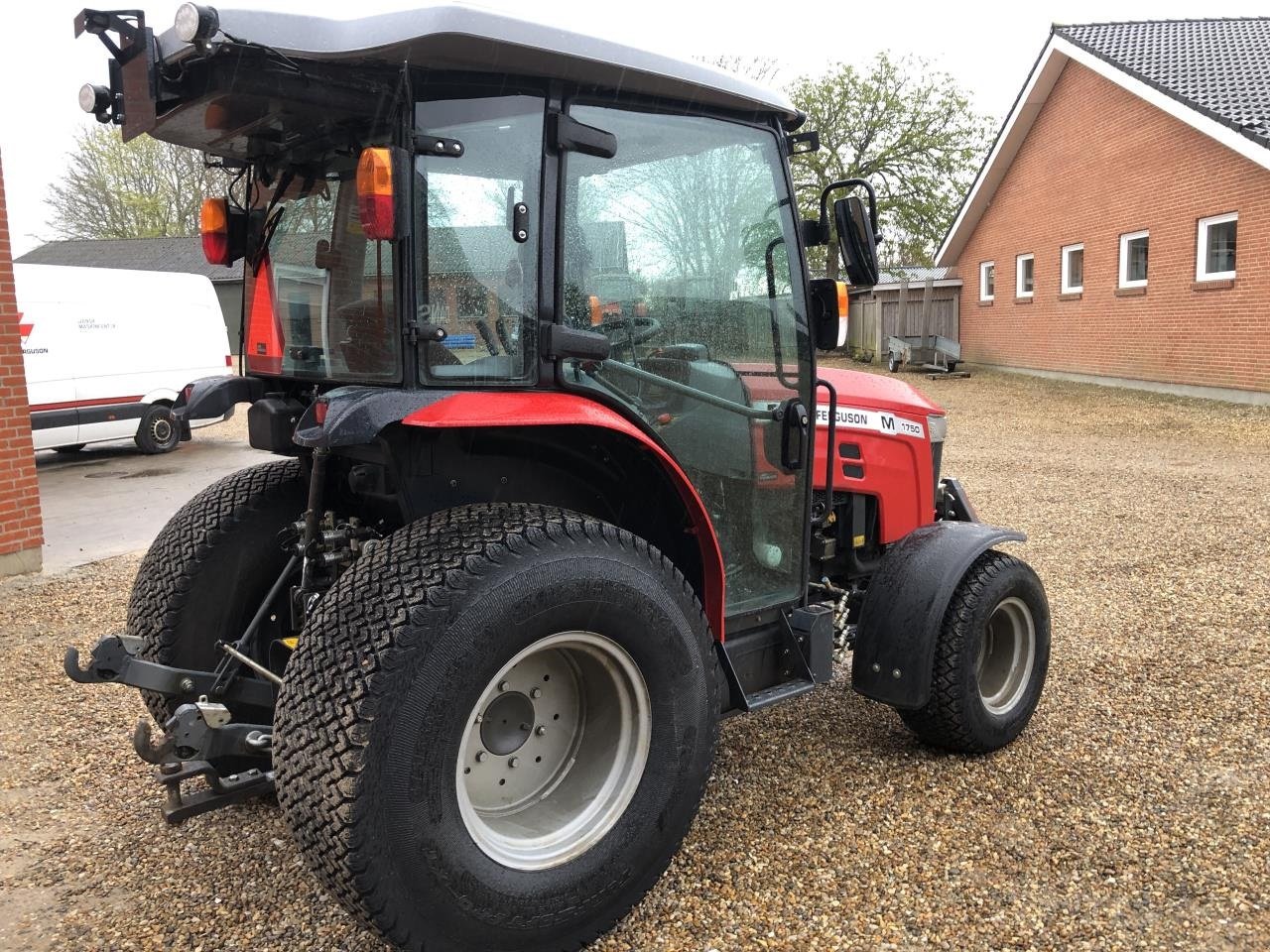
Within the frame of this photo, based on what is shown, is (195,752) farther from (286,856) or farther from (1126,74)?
(1126,74)

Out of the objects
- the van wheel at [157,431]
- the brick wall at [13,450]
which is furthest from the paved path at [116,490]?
the brick wall at [13,450]

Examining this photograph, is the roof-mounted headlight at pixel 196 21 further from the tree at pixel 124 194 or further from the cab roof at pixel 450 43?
the tree at pixel 124 194

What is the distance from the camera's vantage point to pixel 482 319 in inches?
93.0

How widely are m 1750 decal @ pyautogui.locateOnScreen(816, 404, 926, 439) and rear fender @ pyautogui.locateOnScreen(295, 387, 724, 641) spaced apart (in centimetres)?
123

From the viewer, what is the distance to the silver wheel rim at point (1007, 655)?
12.0 ft

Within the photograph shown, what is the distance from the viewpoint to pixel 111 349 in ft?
40.3

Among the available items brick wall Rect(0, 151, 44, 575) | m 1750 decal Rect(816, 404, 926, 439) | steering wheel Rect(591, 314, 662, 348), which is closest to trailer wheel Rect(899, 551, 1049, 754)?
m 1750 decal Rect(816, 404, 926, 439)

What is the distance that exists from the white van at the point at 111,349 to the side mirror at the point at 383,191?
10543 mm

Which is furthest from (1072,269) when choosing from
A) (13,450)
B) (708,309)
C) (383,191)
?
(383,191)

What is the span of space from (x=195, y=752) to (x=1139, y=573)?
5610mm

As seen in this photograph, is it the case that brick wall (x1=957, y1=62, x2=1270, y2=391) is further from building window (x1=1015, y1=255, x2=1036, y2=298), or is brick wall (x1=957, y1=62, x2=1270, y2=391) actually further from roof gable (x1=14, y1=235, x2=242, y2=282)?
roof gable (x1=14, y1=235, x2=242, y2=282)

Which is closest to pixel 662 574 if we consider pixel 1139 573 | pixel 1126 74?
pixel 1139 573

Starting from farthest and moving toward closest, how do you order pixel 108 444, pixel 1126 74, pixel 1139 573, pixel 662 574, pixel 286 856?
pixel 1126 74, pixel 108 444, pixel 1139 573, pixel 286 856, pixel 662 574

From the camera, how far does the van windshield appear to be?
2.39 metres
